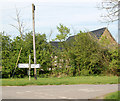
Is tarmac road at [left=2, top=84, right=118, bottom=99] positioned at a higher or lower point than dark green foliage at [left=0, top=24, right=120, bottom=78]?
lower

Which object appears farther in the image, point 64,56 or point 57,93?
point 64,56

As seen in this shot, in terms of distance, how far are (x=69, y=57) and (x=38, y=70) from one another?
13.2 ft

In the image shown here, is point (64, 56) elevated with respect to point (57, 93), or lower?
elevated

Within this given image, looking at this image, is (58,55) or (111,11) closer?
(111,11)

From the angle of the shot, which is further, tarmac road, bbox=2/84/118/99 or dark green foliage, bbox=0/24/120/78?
dark green foliage, bbox=0/24/120/78

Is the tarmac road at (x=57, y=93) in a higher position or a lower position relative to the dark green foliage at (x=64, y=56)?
lower

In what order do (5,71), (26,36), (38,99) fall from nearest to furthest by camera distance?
(38,99) → (5,71) → (26,36)

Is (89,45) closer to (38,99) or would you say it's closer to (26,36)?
(26,36)

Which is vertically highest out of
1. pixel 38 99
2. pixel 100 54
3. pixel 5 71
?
pixel 100 54

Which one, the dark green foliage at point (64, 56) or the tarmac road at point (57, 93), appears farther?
the dark green foliage at point (64, 56)

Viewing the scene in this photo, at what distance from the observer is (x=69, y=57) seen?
1064 inches

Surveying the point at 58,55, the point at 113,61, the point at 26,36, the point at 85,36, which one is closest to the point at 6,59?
the point at 26,36

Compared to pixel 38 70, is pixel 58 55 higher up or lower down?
higher up

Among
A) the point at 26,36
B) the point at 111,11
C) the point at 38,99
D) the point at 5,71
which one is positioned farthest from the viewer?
the point at 26,36
